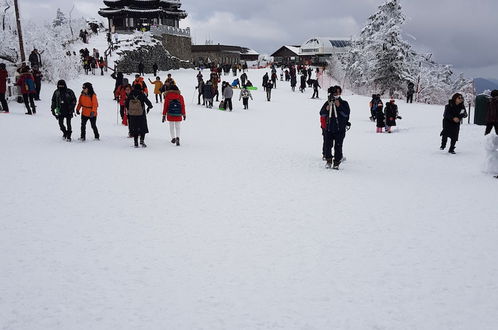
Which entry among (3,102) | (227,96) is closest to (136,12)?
(227,96)

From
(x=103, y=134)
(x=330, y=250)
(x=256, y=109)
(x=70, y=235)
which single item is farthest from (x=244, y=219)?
(x=256, y=109)

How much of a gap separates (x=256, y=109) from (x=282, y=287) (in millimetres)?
18655

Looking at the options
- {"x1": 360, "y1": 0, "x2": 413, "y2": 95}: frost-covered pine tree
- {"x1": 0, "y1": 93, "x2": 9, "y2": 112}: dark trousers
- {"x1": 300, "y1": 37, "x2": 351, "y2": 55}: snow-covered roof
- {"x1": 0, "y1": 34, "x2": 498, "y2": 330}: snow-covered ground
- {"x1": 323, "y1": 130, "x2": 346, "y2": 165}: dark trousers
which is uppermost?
{"x1": 300, "y1": 37, "x2": 351, "y2": 55}: snow-covered roof

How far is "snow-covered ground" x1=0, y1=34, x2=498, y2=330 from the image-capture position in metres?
3.22

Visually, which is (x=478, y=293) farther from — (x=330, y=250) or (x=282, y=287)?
(x=282, y=287)

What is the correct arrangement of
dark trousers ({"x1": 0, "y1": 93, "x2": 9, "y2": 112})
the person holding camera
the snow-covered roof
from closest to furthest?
the person holding camera, dark trousers ({"x1": 0, "y1": 93, "x2": 9, "y2": 112}), the snow-covered roof

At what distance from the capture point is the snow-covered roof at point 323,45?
78.4 m

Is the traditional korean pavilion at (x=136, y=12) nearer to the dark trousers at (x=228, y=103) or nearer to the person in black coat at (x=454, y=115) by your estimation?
the dark trousers at (x=228, y=103)

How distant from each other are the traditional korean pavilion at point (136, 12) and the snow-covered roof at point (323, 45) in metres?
34.6

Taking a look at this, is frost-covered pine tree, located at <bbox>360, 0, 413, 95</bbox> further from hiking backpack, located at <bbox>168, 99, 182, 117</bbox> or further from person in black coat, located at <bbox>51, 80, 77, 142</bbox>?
person in black coat, located at <bbox>51, 80, 77, 142</bbox>

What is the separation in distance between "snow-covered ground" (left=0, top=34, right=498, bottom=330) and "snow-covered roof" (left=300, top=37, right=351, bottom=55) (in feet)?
239

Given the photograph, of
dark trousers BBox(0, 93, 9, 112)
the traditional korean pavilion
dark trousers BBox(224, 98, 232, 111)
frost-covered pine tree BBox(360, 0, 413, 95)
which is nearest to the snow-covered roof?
the traditional korean pavilion

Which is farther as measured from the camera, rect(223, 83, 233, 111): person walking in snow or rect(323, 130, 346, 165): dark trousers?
rect(223, 83, 233, 111): person walking in snow

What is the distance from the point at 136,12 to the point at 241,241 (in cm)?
5196
